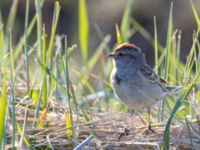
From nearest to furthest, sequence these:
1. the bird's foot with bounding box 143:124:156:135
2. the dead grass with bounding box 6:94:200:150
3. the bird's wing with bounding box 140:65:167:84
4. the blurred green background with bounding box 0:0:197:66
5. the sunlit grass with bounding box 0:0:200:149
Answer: the sunlit grass with bounding box 0:0:200:149 < the dead grass with bounding box 6:94:200:150 < the bird's foot with bounding box 143:124:156:135 < the bird's wing with bounding box 140:65:167:84 < the blurred green background with bounding box 0:0:197:66

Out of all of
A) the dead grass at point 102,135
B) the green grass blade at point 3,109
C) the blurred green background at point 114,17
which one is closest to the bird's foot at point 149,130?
the dead grass at point 102,135

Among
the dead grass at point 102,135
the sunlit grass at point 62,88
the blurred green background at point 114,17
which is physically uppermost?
the blurred green background at point 114,17

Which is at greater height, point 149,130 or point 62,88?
point 62,88

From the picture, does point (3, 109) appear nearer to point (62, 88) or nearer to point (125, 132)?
point (125, 132)

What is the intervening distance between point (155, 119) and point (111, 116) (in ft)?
1.45

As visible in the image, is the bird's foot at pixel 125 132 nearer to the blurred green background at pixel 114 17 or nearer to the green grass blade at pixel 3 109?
the green grass blade at pixel 3 109

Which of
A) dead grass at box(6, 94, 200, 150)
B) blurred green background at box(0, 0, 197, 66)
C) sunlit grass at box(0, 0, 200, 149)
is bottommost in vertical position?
dead grass at box(6, 94, 200, 150)

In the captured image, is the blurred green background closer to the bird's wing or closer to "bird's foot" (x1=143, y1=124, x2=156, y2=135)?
the bird's wing

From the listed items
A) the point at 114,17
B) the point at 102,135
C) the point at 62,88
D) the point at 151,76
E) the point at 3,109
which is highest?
the point at 114,17

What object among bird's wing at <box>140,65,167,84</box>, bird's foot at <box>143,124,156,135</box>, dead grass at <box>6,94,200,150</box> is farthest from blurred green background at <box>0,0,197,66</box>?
bird's foot at <box>143,124,156,135</box>

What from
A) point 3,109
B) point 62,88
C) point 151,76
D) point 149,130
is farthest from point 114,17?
point 3,109

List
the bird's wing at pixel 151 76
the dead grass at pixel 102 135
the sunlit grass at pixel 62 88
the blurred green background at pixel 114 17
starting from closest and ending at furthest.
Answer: the sunlit grass at pixel 62 88 < the dead grass at pixel 102 135 < the bird's wing at pixel 151 76 < the blurred green background at pixel 114 17

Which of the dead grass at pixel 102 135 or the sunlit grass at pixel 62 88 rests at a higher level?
the sunlit grass at pixel 62 88

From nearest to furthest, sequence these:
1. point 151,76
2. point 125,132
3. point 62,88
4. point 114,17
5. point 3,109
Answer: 1. point 3,109
2. point 125,132
3. point 62,88
4. point 151,76
5. point 114,17
